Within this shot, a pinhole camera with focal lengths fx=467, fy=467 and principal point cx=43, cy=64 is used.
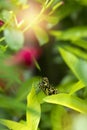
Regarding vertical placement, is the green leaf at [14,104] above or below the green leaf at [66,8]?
above

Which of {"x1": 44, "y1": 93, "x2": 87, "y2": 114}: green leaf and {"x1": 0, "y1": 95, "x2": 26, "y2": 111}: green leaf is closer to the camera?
A: {"x1": 0, "y1": 95, "x2": 26, "y2": 111}: green leaf

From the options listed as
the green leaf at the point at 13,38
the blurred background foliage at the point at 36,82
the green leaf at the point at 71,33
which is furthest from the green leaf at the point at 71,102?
the green leaf at the point at 71,33

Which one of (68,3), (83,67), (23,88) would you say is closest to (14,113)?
(23,88)

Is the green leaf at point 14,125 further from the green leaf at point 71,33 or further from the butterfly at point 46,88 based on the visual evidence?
the green leaf at point 71,33

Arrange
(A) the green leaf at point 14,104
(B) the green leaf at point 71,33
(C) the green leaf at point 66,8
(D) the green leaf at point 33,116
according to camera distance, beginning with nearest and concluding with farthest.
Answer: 1. (A) the green leaf at point 14,104
2. (D) the green leaf at point 33,116
3. (B) the green leaf at point 71,33
4. (C) the green leaf at point 66,8

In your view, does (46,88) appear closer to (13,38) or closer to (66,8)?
(13,38)

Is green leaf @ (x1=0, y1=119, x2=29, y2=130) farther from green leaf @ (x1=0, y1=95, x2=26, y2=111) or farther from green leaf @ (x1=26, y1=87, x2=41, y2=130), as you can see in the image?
green leaf @ (x1=0, y1=95, x2=26, y2=111)

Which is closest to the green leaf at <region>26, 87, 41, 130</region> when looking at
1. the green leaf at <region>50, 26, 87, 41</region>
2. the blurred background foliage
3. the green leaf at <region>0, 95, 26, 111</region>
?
the blurred background foliage

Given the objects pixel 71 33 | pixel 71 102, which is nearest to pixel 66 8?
pixel 71 33

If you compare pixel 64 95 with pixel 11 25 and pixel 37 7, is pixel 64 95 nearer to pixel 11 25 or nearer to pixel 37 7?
pixel 11 25
